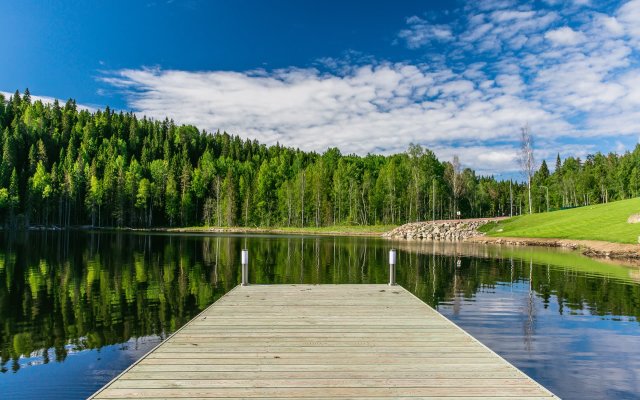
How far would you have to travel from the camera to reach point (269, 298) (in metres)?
16.3

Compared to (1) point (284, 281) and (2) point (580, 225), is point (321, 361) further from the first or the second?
(2) point (580, 225)

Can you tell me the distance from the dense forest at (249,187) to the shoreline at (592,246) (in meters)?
39.0

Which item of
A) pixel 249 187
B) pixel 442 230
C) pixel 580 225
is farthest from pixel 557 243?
pixel 249 187

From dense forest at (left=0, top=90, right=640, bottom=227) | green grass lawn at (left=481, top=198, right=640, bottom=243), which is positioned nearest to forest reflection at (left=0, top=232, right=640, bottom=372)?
green grass lawn at (left=481, top=198, right=640, bottom=243)

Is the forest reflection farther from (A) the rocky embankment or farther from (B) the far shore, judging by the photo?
(A) the rocky embankment

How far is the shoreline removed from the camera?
4078 centimetres

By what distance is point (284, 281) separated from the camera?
2527 centimetres

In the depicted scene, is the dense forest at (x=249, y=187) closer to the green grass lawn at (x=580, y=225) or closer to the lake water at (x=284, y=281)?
the green grass lawn at (x=580, y=225)

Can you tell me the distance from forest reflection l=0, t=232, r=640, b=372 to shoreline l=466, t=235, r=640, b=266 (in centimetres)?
811

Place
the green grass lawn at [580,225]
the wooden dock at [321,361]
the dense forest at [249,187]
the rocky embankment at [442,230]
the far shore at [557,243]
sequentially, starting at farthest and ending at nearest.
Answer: the dense forest at [249,187] < the rocky embankment at [442,230] < the green grass lawn at [580,225] < the far shore at [557,243] < the wooden dock at [321,361]

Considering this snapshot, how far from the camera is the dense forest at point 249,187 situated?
11819cm

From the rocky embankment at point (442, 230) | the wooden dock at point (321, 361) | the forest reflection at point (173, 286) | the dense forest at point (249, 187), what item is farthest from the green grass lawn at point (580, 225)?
the wooden dock at point (321, 361)

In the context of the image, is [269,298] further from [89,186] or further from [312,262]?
[89,186]

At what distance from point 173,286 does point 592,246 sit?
4485 centimetres
